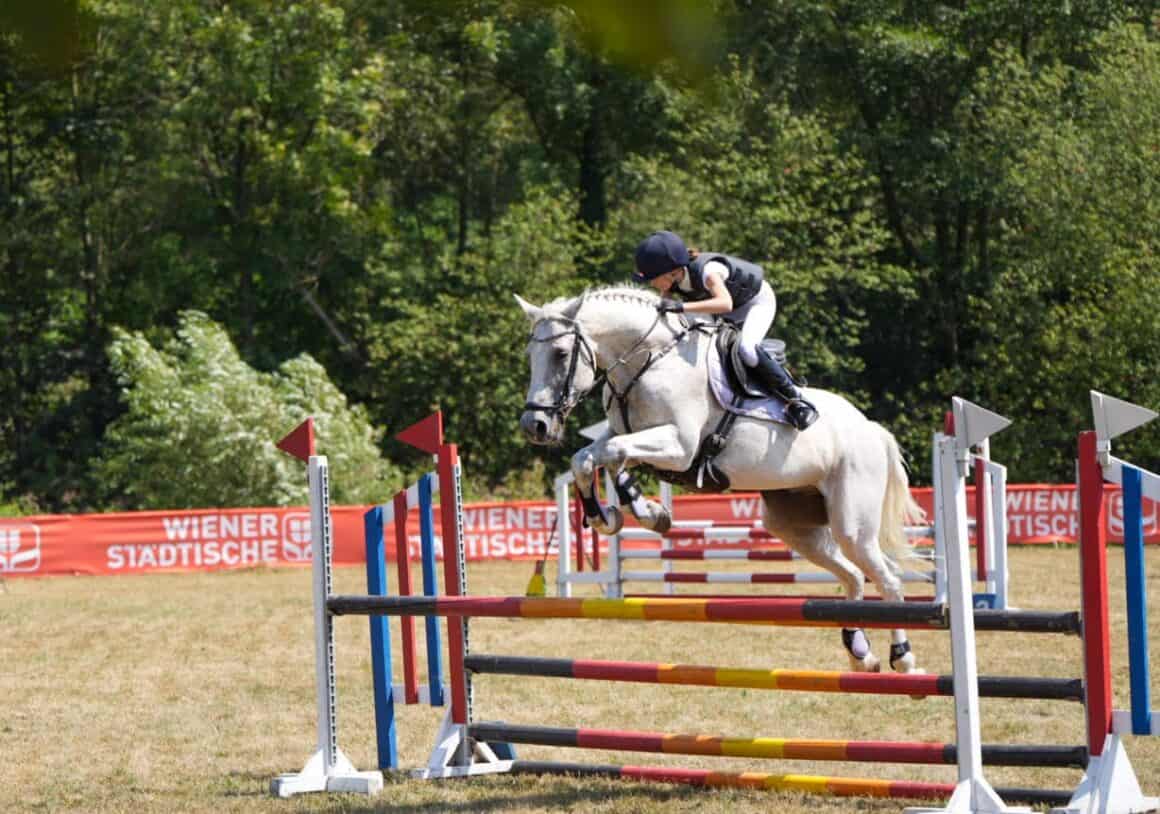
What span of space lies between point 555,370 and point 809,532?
1585 millimetres

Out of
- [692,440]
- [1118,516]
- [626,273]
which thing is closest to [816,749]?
[692,440]

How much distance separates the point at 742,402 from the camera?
5977mm

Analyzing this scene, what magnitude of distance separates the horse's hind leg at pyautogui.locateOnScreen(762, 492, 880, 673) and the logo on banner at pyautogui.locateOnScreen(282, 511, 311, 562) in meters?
13.2

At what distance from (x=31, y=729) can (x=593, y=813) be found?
3676 mm

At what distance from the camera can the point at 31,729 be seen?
23.7 feet

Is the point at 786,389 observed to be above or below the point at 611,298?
below

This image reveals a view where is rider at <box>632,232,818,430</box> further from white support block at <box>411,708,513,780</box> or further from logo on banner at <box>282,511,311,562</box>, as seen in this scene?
logo on banner at <box>282,511,311,562</box>

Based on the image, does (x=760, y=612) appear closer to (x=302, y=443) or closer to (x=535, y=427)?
(x=535, y=427)

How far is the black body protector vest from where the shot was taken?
237 inches

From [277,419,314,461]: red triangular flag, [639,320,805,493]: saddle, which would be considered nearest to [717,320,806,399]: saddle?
[639,320,805,493]: saddle

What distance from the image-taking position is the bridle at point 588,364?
5555 mm

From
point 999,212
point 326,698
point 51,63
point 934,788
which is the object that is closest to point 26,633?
point 326,698

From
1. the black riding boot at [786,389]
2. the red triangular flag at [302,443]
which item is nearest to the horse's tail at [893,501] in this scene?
the black riding boot at [786,389]

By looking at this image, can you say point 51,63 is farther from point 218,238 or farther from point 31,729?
point 218,238
